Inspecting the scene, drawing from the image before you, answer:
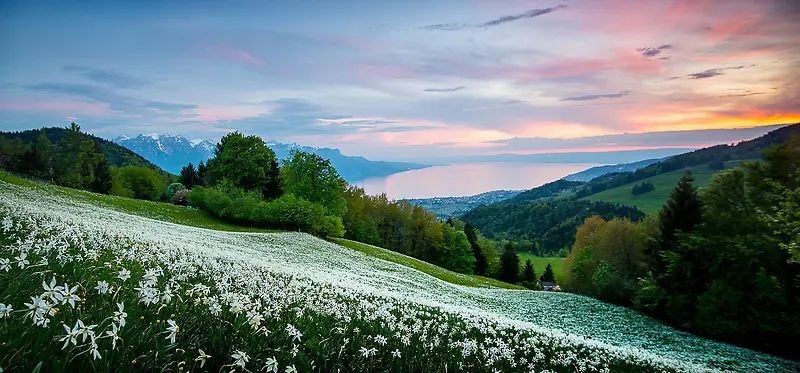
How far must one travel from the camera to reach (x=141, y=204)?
163 feet

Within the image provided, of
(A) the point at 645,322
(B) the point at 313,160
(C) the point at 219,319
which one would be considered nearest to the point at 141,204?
(B) the point at 313,160

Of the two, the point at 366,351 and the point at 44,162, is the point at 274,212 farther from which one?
the point at 44,162

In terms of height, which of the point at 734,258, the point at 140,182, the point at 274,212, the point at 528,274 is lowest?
the point at 528,274

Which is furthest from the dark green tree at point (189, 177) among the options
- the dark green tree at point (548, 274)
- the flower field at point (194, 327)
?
the dark green tree at point (548, 274)

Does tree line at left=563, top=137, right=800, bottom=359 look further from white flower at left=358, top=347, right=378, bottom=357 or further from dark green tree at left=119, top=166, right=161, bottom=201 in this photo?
dark green tree at left=119, top=166, right=161, bottom=201

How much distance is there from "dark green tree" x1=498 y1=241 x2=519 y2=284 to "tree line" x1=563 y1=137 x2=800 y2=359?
58374 mm

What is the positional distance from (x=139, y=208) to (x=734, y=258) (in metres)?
59.6

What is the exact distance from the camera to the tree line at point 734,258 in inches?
960

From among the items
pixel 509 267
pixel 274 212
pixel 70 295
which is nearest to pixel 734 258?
pixel 70 295

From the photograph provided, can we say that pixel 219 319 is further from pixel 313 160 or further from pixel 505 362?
pixel 313 160

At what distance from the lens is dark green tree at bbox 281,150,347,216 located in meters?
63.1

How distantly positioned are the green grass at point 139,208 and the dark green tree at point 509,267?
69.8 meters

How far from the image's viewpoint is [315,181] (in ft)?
209

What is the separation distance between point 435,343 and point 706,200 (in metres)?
33.5
